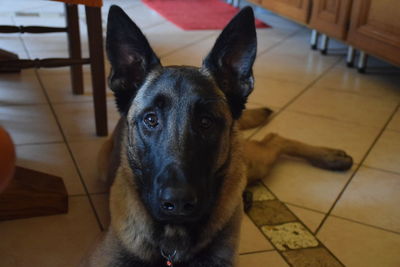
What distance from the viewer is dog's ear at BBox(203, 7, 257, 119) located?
5.00ft

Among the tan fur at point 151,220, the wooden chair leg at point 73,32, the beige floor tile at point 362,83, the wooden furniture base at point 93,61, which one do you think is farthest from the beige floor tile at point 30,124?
the beige floor tile at point 362,83

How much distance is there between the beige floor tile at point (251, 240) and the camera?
1.88 metres

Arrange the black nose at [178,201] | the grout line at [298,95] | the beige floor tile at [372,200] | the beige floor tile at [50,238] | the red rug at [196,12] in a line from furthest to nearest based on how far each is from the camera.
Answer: the red rug at [196,12], the grout line at [298,95], the beige floor tile at [372,200], the beige floor tile at [50,238], the black nose at [178,201]

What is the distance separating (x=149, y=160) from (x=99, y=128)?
4.24 ft

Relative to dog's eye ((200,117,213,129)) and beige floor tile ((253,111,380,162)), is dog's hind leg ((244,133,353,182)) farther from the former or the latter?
dog's eye ((200,117,213,129))

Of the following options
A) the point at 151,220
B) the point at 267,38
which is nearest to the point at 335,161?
the point at 151,220

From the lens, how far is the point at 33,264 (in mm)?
1735

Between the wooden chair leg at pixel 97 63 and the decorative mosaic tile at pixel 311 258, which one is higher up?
the wooden chair leg at pixel 97 63

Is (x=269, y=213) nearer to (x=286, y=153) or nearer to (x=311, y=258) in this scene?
(x=311, y=258)

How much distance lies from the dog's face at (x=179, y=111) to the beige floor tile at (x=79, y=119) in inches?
44.8

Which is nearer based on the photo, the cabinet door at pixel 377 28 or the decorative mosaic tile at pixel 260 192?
the decorative mosaic tile at pixel 260 192

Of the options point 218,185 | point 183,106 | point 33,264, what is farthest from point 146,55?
point 33,264

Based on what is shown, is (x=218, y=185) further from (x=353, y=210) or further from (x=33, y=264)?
(x=353, y=210)

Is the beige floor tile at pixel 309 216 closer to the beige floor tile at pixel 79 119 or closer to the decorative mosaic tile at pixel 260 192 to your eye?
the decorative mosaic tile at pixel 260 192
